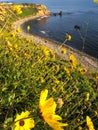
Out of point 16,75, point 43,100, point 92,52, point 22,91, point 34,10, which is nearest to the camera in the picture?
point 43,100

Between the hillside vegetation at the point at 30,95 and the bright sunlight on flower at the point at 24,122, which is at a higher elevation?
the bright sunlight on flower at the point at 24,122

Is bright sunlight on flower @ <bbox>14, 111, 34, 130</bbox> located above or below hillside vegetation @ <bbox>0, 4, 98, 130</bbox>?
above

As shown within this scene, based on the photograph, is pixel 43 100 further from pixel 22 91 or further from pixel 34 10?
pixel 34 10

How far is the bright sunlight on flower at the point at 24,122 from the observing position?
5.54 ft

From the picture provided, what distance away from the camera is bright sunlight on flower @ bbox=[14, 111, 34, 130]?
1688mm

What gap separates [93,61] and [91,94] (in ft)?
106

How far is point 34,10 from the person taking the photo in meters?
101

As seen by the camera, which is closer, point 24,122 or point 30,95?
point 24,122

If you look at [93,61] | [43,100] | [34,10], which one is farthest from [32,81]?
[34,10]

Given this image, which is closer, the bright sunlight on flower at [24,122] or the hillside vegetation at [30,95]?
the bright sunlight on flower at [24,122]

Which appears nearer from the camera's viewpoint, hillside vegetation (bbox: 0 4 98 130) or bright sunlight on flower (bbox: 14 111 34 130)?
bright sunlight on flower (bbox: 14 111 34 130)

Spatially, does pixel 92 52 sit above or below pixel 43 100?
below

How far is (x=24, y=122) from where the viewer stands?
1768 mm

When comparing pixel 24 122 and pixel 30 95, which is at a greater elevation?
pixel 24 122
